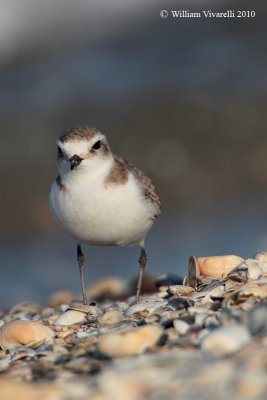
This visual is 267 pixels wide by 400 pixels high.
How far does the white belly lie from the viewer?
5.01 meters

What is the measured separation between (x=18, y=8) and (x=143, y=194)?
16455 millimetres

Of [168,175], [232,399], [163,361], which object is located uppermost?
[168,175]

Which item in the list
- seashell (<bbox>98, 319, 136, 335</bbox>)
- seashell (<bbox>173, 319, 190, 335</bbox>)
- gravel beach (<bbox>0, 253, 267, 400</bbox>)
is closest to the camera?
gravel beach (<bbox>0, 253, 267, 400</bbox>)

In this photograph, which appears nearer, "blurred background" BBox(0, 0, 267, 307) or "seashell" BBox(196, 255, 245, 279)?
"seashell" BBox(196, 255, 245, 279)

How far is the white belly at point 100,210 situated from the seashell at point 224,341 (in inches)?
81.8

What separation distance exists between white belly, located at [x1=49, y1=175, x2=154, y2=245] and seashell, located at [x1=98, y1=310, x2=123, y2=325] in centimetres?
86

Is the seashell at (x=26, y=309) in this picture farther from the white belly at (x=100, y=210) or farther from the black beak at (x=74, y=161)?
the black beak at (x=74, y=161)

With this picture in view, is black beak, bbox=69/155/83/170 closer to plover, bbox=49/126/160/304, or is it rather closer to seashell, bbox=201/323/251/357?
plover, bbox=49/126/160/304

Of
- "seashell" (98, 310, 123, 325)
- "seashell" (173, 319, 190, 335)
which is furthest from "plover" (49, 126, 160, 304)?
"seashell" (173, 319, 190, 335)

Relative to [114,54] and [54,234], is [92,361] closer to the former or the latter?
[54,234]

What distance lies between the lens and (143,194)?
5293 millimetres

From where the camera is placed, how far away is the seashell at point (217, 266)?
4.93m

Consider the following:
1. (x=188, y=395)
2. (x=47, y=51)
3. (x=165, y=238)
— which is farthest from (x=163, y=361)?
(x=47, y=51)

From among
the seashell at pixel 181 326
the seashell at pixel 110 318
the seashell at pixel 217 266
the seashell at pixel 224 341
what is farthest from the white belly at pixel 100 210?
the seashell at pixel 224 341
